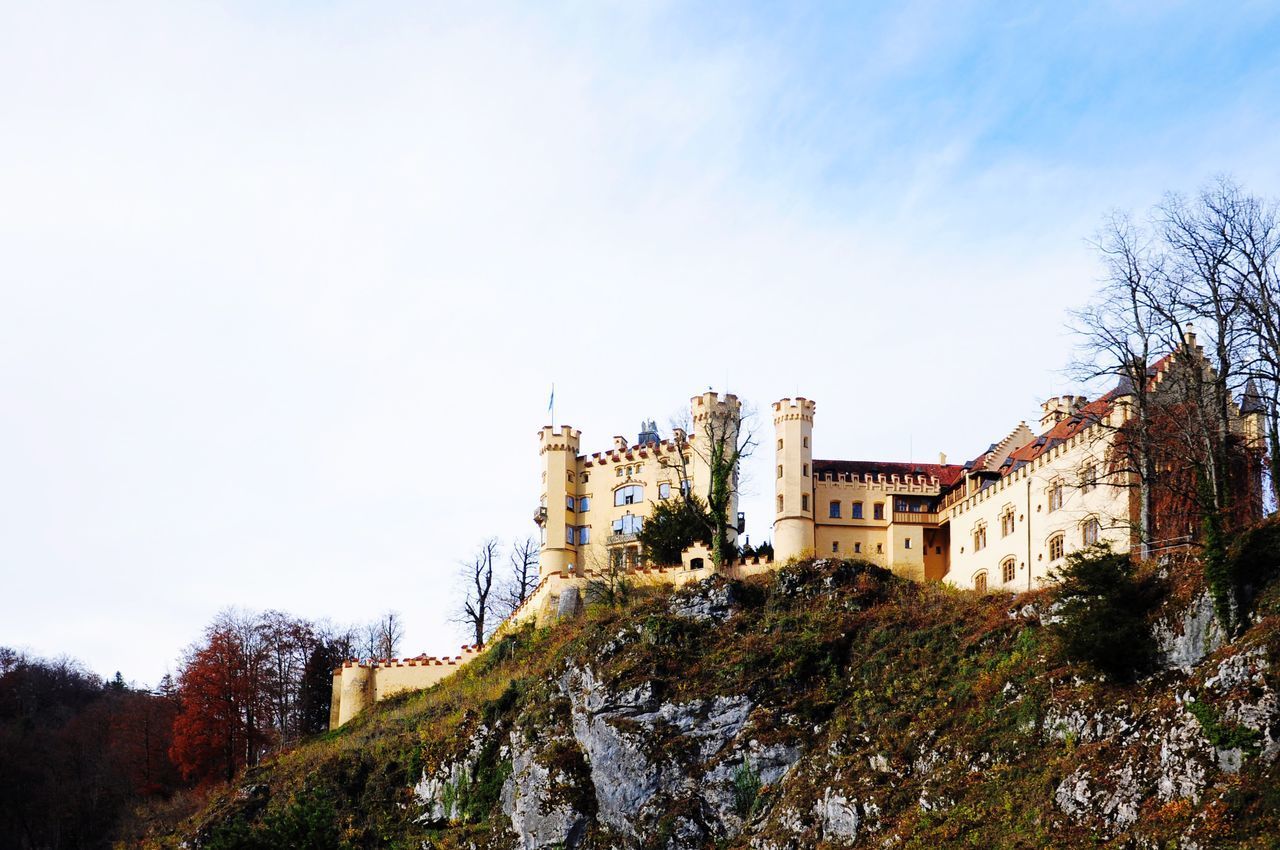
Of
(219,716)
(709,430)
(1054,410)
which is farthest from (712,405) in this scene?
(219,716)

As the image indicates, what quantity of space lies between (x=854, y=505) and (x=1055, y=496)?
41.8 feet

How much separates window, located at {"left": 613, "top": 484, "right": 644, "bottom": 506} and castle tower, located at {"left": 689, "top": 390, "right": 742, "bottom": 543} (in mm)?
2916

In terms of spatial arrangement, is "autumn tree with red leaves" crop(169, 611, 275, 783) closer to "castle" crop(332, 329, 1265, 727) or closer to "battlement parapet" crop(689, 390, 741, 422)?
"castle" crop(332, 329, 1265, 727)

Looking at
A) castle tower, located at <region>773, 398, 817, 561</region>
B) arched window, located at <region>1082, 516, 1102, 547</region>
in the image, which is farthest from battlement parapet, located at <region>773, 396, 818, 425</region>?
arched window, located at <region>1082, 516, 1102, 547</region>

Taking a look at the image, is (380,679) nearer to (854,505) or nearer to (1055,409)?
(854,505)

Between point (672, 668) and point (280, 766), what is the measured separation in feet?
74.5

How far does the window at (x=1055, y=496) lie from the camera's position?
57206 millimetres

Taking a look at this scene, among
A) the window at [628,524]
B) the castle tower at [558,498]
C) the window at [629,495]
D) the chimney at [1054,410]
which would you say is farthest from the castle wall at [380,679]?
the chimney at [1054,410]

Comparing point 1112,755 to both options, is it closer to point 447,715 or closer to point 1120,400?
point 1120,400

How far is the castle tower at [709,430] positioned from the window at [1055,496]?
1687 cm

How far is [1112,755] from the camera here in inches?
1428

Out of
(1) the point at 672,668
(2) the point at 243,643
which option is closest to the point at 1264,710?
(1) the point at 672,668

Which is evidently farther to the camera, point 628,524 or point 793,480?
point 628,524

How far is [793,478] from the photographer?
225 feet
